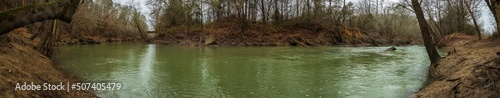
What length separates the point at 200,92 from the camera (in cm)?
948

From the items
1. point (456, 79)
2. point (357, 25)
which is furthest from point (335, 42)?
point (456, 79)

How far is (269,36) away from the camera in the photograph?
42.3 m

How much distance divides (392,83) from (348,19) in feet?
132

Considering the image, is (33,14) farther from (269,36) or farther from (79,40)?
(79,40)

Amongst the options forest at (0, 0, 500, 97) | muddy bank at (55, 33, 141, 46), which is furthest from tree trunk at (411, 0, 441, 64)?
muddy bank at (55, 33, 141, 46)

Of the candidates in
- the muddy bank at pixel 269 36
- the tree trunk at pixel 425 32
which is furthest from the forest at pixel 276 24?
the tree trunk at pixel 425 32

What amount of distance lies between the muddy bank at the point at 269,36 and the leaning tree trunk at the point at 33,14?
32704 millimetres

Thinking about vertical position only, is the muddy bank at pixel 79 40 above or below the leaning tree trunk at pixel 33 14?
below

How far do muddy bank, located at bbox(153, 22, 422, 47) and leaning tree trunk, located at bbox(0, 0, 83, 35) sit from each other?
32704mm

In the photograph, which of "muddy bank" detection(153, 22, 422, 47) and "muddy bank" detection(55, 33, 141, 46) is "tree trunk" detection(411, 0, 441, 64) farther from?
"muddy bank" detection(55, 33, 141, 46)

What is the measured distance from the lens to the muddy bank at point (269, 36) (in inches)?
1584

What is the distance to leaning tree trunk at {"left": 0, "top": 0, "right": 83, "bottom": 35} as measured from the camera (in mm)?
5625

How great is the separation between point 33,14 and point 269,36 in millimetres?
37134

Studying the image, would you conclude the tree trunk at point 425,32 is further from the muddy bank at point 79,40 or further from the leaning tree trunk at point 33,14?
the muddy bank at point 79,40
